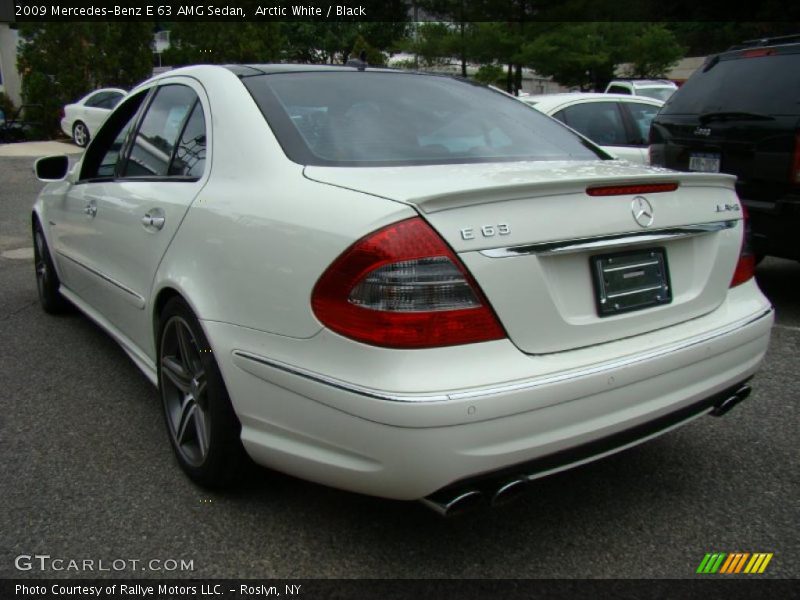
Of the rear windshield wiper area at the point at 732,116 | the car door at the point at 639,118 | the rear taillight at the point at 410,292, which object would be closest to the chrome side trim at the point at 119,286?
the rear taillight at the point at 410,292

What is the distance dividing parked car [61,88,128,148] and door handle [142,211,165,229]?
15.1 metres

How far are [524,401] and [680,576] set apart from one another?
0.82 metres

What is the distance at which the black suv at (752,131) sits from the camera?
4559mm

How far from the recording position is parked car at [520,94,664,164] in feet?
23.3

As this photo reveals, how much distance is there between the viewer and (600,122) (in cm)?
727

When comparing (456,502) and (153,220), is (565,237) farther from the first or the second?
(153,220)

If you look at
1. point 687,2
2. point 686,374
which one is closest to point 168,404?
point 686,374

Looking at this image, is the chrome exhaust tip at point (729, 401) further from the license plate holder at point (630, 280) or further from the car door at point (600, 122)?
the car door at point (600, 122)

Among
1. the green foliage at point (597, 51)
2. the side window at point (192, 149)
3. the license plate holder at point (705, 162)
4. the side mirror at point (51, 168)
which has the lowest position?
the side mirror at point (51, 168)

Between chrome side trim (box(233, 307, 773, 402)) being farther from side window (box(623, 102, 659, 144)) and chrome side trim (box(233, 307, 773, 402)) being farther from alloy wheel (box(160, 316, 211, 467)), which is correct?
side window (box(623, 102, 659, 144))

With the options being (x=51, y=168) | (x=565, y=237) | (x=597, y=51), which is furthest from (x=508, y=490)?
(x=597, y=51)

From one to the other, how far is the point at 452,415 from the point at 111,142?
9.23ft

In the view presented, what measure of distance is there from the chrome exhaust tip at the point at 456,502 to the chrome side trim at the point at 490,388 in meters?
0.30

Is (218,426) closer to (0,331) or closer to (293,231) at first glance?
(293,231)
